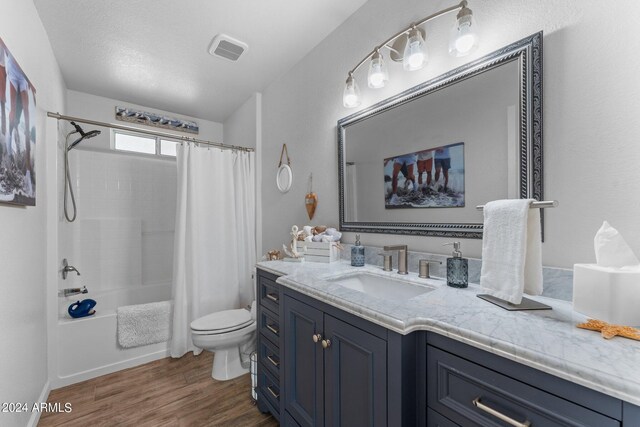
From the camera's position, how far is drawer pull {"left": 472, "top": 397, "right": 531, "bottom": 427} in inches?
23.8

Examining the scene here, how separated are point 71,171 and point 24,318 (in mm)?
1897

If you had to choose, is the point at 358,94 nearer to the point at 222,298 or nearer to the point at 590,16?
the point at 590,16

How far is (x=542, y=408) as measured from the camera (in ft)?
1.90

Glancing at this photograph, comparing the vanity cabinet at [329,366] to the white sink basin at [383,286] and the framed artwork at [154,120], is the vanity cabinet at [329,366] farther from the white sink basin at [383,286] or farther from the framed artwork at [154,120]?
the framed artwork at [154,120]

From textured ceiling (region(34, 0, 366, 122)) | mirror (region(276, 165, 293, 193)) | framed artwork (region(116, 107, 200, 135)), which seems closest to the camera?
textured ceiling (region(34, 0, 366, 122))

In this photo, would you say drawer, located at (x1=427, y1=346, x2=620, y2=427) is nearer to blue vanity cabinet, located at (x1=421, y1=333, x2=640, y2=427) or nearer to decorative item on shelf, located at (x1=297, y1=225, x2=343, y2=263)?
blue vanity cabinet, located at (x1=421, y1=333, x2=640, y2=427)

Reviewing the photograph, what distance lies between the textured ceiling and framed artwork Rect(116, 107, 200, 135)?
245 millimetres

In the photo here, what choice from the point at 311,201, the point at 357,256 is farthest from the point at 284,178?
the point at 357,256

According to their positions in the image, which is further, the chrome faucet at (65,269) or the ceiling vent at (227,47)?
the chrome faucet at (65,269)

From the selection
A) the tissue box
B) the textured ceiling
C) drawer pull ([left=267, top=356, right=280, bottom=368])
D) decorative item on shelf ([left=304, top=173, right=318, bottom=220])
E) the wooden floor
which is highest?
the textured ceiling

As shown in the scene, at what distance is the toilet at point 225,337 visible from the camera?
1.94 metres

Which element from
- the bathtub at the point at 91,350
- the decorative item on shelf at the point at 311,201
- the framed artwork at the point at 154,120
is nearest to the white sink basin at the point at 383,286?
the decorative item on shelf at the point at 311,201

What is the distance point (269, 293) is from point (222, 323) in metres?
0.70

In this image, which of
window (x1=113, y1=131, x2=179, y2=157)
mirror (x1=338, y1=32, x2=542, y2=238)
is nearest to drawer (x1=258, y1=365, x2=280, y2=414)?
mirror (x1=338, y1=32, x2=542, y2=238)
